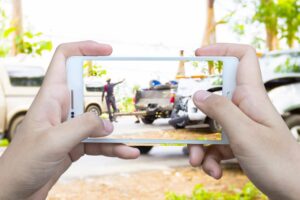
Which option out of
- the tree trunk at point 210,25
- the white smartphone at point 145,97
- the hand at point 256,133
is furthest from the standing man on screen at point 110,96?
the tree trunk at point 210,25

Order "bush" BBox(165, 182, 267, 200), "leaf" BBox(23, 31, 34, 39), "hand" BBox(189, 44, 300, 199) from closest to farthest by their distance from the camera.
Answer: "hand" BBox(189, 44, 300, 199)
"bush" BBox(165, 182, 267, 200)
"leaf" BBox(23, 31, 34, 39)

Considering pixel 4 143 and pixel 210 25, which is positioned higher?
pixel 210 25

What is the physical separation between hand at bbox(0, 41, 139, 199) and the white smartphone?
0.8 inches

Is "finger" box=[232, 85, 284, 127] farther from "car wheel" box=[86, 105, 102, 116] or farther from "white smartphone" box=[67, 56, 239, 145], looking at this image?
"car wheel" box=[86, 105, 102, 116]

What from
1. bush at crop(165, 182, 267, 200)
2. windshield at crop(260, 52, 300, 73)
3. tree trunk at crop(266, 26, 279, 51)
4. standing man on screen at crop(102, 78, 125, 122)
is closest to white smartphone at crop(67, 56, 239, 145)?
standing man on screen at crop(102, 78, 125, 122)

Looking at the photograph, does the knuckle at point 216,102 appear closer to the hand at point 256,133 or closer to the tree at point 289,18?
the hand at point 256,133

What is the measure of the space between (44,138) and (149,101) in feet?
0.66

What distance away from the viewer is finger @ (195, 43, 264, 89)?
56cm

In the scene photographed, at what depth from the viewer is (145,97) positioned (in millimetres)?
679

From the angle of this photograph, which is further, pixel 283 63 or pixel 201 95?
pixel 283 63

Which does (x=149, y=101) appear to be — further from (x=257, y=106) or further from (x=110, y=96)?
(x=257, y=106)

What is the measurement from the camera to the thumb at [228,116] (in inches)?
20.4

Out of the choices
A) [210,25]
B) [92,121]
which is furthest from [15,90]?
[92,121]

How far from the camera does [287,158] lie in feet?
1.67
